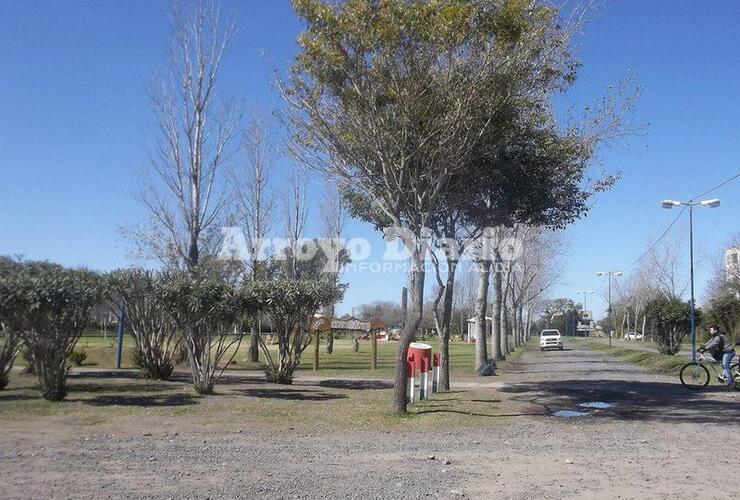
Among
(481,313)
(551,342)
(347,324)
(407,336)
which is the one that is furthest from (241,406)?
(551,342)

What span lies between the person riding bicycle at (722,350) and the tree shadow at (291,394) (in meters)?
9.36

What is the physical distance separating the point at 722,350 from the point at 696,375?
1.26m

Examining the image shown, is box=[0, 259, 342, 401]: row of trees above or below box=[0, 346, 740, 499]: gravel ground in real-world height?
above

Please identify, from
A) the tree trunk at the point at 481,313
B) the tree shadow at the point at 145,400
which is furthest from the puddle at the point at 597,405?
the tree trunk at the point at 481,313

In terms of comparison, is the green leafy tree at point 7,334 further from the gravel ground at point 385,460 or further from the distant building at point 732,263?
the distant building at point 732,263

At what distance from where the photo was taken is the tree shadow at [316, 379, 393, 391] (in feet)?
61.2

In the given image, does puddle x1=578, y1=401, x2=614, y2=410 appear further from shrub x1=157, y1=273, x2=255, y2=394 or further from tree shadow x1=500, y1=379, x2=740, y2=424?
shrub x1=157, y1=273, x2=255, y2=394

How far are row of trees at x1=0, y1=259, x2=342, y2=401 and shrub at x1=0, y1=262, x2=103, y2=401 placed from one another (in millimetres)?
17

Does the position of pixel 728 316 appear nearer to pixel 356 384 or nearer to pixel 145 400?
pixel 356 384

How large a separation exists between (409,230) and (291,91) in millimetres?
3700

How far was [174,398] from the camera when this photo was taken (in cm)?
1459

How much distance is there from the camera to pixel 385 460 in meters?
8.60

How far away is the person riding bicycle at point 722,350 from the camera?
17094mm

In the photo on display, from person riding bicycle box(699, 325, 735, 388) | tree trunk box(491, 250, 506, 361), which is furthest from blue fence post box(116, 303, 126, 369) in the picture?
tree trunk box(491, 250, 506, 361)
